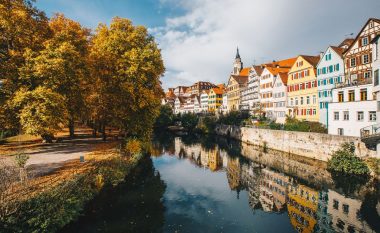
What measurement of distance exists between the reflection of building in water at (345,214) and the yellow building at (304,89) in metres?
28.6

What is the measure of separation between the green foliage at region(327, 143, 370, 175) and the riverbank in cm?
2275

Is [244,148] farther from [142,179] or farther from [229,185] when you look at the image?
[142,179]

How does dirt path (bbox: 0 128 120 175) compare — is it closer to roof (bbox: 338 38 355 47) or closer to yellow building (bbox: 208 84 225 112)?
roof (bbox: 338 38 355 47)

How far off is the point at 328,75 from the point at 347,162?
21916 mm

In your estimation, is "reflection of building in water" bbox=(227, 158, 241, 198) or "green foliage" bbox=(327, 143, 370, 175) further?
"reflection of building in water" bbox=(227, 158, 241, 198)

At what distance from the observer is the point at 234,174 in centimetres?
3222

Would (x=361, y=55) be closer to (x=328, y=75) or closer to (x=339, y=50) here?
(x=339, y=50)

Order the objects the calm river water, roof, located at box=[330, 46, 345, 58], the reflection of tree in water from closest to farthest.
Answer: the reflection of tree in water < the calm river water < roof, located at box=[330, 46, 345, 58]

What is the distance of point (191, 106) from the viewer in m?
138

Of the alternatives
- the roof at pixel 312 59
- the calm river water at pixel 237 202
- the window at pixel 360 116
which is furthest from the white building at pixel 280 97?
the window at pixel 360 116

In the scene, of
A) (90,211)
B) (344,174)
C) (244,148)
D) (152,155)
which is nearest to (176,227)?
(90,211)

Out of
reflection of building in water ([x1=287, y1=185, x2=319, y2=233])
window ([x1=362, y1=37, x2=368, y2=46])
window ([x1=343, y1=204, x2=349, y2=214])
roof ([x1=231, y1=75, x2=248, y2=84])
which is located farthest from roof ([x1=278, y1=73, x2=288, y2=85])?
window ([x1=343, y1=204, x2=349, y2=214])

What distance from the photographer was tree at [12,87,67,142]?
2103cm

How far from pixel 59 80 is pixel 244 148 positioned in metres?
35.5
